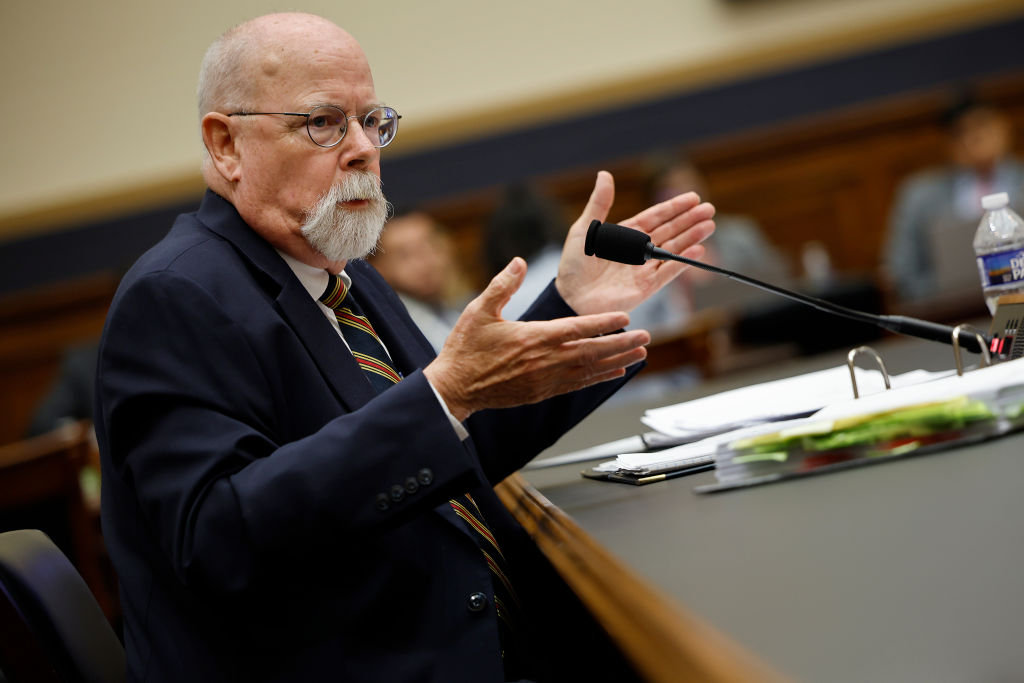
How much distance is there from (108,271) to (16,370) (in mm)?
653

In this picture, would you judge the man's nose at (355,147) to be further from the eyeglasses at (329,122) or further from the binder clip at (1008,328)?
the binder clip at (1008,328)

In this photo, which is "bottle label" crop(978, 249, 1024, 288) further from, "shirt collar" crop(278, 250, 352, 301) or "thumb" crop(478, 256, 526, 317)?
"shirt collar" crop(278, 250, 352, 301)

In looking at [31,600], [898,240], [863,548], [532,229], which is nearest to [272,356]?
[31,600]

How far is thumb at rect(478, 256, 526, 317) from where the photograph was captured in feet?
3.11

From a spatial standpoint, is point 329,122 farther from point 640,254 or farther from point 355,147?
point 640,254

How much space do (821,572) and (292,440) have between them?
62cm

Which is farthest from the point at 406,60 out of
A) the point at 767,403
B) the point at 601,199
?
the point at 767,403

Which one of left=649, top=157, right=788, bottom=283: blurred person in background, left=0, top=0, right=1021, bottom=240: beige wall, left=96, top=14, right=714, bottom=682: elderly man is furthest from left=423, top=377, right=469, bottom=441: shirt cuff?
left=0, top=0, right=1021, bottom=240: beige wall

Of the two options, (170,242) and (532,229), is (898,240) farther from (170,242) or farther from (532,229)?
(170,242)

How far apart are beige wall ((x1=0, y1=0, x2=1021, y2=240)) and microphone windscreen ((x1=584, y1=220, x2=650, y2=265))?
151 inches

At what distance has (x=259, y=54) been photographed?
1223 mm

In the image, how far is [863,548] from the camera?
608 millimetres

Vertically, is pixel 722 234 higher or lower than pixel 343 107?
lower

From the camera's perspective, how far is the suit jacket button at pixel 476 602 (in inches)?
40.5
